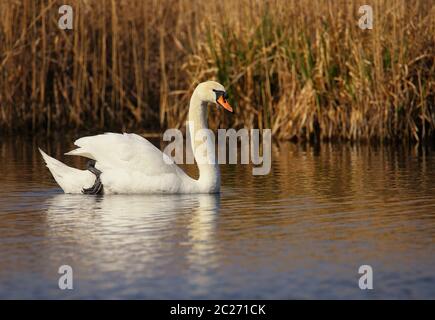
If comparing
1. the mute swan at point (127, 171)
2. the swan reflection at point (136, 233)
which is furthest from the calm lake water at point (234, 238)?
the mute swan at point (127, 171)

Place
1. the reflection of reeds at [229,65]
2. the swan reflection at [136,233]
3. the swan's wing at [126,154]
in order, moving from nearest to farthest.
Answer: the swan reflection at [136,233]
the swan's wing at [126,154]
the reflection of reeds at [229,65]

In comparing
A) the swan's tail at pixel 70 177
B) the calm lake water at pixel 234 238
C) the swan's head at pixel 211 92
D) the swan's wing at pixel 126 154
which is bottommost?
the calm lake water at pixel 234 238

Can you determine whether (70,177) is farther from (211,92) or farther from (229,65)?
(229,65)

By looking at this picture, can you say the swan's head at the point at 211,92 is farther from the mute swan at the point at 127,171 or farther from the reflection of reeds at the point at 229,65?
the reflection of reeds at the point at 229,65

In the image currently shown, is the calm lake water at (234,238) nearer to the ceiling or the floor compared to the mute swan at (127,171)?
nearer to the floor

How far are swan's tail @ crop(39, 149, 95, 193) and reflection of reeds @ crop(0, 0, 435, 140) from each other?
6.16 meters

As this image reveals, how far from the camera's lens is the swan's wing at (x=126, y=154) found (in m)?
10.7

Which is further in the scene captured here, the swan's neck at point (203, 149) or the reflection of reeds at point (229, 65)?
the reflection of reeds at point (229, 65)

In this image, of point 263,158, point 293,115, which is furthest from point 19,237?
point 293,115

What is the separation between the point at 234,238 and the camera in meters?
8.38

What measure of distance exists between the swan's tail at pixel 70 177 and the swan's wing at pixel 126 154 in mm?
200

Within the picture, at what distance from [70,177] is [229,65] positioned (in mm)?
6924

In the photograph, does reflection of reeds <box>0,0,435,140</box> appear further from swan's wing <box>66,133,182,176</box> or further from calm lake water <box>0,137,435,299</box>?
swan's wing <box>66,133,182,176</box>
